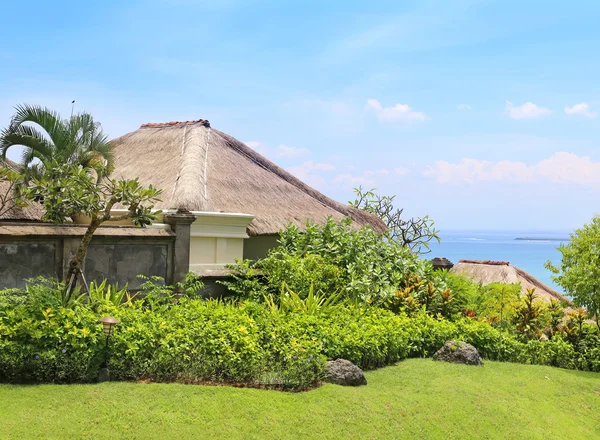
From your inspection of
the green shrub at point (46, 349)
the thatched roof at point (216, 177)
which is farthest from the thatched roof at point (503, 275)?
the green shrub at point (46, 349)

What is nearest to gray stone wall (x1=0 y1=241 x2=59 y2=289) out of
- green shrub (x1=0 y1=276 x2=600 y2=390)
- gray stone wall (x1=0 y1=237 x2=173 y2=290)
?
gray stone wall (x1=0 y1=237 x2=173 y2=290)

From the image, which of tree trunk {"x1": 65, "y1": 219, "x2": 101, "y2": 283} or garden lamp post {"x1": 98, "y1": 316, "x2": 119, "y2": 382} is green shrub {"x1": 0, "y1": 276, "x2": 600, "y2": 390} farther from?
tree trunk {"x1": 65, "y1": 219, "x2": 101, "y2": 283}

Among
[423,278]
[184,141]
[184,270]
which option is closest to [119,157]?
[184,141]

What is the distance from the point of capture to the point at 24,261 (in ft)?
29.5

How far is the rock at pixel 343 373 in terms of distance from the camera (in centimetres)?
764

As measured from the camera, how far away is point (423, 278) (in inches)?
498

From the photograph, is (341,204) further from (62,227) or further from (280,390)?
(280,390)

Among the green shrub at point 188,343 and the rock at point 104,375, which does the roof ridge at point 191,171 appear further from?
the rock at point 104,375

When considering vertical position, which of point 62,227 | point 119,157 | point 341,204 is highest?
point 119,157

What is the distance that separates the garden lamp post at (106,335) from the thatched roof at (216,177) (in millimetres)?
4226

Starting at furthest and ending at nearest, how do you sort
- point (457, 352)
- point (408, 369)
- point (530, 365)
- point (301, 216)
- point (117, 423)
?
point (301, 216)
point (530, 365)
point (457, 352)
point (408, 369)
point (117, 423)

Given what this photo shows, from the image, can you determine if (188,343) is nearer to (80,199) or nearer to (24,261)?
(80,199)

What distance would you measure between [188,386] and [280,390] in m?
1.09

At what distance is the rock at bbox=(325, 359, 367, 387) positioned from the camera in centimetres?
764
